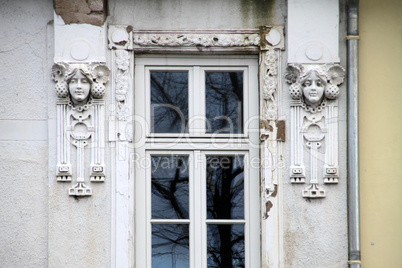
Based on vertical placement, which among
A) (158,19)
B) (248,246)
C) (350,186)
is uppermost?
(158,19)

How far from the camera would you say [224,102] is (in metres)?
7.05

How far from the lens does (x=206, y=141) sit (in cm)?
699

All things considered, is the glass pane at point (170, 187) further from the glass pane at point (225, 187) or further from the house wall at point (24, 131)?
the house wall at point (24, 131)

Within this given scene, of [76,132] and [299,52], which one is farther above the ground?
[299,52]

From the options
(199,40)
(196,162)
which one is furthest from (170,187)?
(199,40)

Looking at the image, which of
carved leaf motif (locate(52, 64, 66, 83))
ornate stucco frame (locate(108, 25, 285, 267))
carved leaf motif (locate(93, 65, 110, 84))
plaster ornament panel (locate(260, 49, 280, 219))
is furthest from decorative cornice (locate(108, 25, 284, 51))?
carved leaf motif (locate(52, 64, 66, 83))

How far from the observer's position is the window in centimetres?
687

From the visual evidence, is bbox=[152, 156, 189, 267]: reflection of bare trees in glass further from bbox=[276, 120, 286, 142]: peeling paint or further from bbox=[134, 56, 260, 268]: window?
bbox=[276, 120, 286, 142]: peeling paint

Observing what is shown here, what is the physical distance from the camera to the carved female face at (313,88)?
6758 mm

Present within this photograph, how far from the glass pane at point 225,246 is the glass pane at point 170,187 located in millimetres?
308

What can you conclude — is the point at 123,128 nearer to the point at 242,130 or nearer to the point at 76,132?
the point at 76,132

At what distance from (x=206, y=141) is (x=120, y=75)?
960mm

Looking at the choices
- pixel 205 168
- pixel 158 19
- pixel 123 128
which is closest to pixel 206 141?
pixel 205 168

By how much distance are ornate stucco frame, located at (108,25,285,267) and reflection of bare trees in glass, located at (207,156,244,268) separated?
0.79 ft
